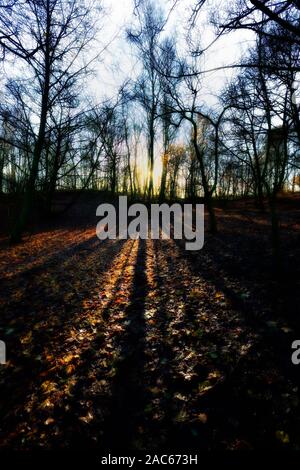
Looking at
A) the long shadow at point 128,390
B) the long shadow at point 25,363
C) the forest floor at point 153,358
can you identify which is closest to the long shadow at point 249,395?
the forest floor at point 153,358

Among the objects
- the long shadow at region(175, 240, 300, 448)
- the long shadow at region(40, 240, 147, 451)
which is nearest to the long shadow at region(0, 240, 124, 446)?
the long shadow at region(40, 240, 147, 451)

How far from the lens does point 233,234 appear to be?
37.8ft

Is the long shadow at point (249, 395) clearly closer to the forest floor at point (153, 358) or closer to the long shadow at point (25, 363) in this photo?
the forest floor at point (153, 358)

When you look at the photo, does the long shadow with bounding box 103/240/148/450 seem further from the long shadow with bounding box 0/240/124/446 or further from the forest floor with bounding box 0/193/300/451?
the long shadow with bounding box 0/240/124/446

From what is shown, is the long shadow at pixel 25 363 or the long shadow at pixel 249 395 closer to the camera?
the long shadow at pixel 249 395

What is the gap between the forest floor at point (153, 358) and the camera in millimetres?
2613

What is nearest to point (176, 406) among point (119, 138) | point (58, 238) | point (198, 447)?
point (198, 447)

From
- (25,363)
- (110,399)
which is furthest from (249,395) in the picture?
(25,363)

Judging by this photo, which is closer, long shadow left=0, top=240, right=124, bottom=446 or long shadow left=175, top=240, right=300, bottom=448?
long shadow left=175, top=240, right=300, bottom=448

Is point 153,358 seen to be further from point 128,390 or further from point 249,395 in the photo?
point 249,395

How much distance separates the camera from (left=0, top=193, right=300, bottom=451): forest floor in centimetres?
261

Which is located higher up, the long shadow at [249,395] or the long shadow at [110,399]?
the long shadow at [249,395]

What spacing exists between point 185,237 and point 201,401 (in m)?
9.81
